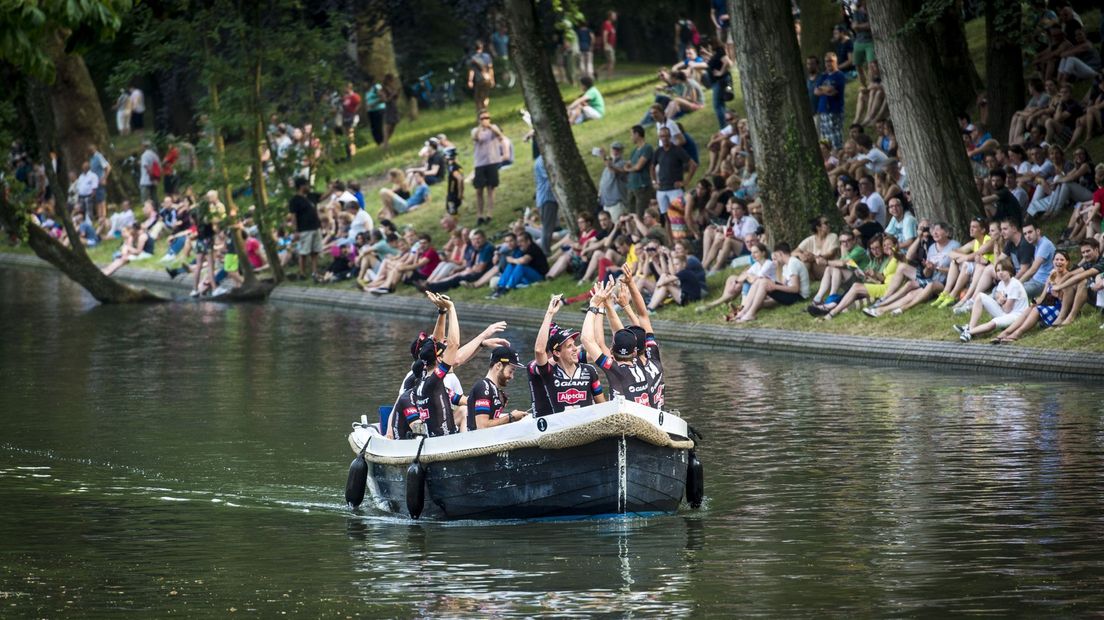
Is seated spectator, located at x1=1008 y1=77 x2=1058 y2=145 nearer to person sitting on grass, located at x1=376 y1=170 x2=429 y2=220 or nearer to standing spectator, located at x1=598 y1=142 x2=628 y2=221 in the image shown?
standing spectator, located at x1=598 y1=142 x2=628 y2=221

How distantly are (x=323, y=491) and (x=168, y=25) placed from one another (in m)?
22.9

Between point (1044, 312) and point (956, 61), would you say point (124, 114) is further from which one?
Answer: point (1044, 312)

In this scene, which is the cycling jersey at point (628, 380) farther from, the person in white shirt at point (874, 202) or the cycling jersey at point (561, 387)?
the person in white shirt at point (874, 202)

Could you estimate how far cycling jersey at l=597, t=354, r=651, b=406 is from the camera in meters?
14.9

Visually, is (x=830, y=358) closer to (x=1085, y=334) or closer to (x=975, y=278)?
(x=975, y=278)

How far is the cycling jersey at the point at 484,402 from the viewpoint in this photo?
603 inches

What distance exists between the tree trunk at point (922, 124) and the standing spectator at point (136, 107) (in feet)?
127

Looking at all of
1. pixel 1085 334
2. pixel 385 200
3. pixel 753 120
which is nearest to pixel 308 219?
pixel 385 200

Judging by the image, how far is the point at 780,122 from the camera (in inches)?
1136

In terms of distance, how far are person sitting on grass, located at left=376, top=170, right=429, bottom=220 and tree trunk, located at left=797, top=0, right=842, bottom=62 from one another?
1012 centimetres

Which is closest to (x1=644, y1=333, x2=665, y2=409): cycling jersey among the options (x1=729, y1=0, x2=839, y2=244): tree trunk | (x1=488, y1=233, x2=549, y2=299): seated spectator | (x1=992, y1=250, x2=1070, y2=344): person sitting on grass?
(x1=992, y1=250, x2=1070, y2=344): person sitting on grass

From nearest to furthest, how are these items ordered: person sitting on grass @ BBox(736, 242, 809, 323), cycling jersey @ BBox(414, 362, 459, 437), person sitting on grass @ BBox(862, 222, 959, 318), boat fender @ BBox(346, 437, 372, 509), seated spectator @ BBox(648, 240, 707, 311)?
cycling jersey @ BBox(414, 362, 459, 437)
boat fender @ BBox(346, 437, 372, 509)
person sitting on grass @ BBox(862, 222, 959, 318)
person sitting on grass @ BBox(736, 242, 809, 323)
seated spectator @ BBox(648, 240, 707, 311)

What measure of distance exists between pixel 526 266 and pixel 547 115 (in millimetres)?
3111

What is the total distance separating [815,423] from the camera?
62.5ft
